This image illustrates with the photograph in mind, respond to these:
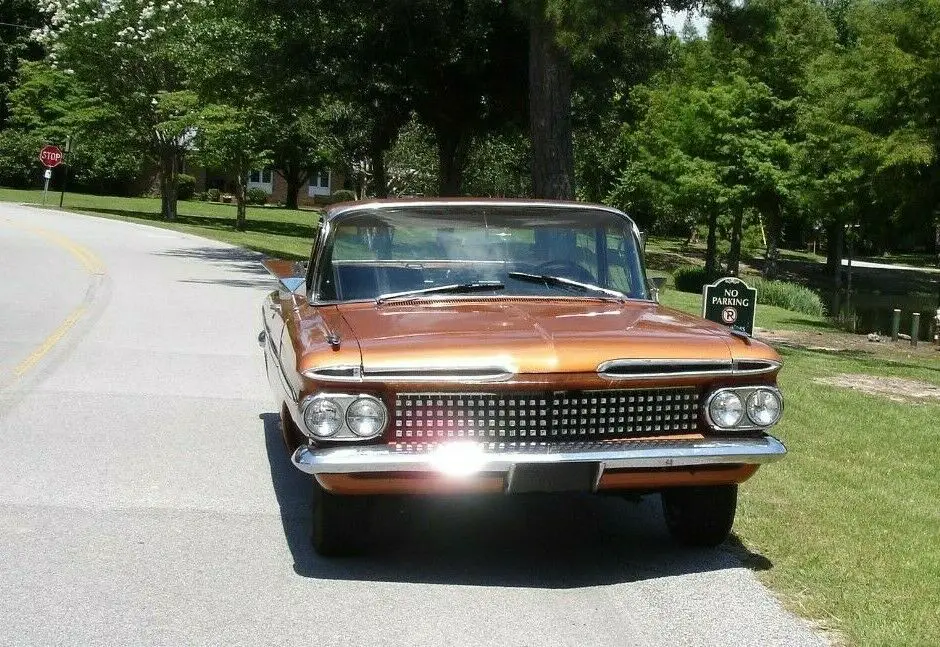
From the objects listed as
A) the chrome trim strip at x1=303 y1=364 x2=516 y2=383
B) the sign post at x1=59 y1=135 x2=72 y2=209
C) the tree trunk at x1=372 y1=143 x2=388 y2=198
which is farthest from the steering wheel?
the sign post at x1=59 y1=135 x2=72 y2=209

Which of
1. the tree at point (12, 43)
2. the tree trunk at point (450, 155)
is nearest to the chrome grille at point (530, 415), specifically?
the tree trunk at point (450, 155)

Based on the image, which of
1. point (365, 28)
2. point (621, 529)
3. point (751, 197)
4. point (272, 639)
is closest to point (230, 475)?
point (621, 529)

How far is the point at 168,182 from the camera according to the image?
4594 cm

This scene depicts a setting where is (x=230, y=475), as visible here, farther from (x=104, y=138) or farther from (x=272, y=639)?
(x=104, y=138)

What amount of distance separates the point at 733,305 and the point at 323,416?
5.61 m

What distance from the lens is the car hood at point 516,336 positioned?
5.25 m

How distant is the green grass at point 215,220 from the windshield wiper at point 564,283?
74.3 feet

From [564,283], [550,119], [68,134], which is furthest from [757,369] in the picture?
[68,134]

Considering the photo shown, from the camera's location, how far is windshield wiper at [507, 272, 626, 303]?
668 centimetres

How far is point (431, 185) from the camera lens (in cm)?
5697

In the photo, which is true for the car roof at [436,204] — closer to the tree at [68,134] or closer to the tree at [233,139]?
the tree at [233,139]

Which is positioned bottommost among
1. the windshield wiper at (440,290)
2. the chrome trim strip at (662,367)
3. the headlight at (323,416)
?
the headlight at (323,416)

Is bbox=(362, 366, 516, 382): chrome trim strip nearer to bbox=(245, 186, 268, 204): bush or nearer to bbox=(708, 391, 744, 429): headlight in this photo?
bbox=(708, 391, 744, 429): headlight

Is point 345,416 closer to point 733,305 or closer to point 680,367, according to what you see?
point 680,367
